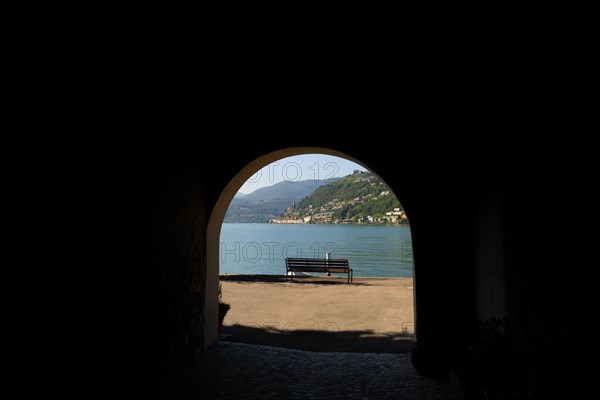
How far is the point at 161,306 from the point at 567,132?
356 centimetres

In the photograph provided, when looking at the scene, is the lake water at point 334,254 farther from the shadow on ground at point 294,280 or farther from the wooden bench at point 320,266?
the shadow on ground at point 294,280

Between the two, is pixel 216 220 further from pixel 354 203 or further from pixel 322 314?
pixel 354 203

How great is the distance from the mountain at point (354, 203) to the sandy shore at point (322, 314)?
68681mm

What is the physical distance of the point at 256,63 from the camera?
12.3 feet

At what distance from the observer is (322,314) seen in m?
6.81

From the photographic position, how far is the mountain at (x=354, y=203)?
286ft

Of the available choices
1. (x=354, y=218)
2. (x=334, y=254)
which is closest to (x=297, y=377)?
A: (x=334, y=254)

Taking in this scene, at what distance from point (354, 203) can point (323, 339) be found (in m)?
93.3

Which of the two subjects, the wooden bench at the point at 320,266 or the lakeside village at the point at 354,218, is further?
the lakeside village at the point at 354,218

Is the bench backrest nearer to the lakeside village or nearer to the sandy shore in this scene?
the sandy shore

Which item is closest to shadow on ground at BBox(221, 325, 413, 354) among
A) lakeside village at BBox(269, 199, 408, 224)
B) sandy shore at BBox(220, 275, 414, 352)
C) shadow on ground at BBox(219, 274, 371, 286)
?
sandy shore at BBox(220, 275, 414, 352)

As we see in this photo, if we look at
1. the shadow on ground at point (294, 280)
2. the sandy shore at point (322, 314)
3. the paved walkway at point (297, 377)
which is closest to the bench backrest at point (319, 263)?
the shadow on ground at point (294, 280)

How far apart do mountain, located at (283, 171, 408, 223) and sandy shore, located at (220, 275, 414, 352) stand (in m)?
68.7

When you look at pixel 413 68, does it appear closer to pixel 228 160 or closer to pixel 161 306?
pixel 228 160
